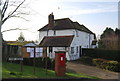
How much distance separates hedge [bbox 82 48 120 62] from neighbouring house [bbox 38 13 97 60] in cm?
213

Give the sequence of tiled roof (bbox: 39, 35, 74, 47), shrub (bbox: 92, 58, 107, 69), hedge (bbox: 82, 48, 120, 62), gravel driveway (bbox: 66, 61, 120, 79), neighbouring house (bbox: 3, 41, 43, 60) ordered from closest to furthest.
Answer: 1. neighbouring house (bbox: 3, 41, 43, 60)
2. gravel driveway (bbox: 66, 61, 120, 79)
3. shrub (bbox: 92, 58, 107, 69)
4. hedge (bbox: 82, 48, 120, 62)
5. tiled roof (bbox: 39, 35, 74, 47)

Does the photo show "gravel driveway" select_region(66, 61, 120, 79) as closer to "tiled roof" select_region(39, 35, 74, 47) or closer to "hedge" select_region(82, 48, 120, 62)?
"hedge" select_region(82, 48, 120, 62)

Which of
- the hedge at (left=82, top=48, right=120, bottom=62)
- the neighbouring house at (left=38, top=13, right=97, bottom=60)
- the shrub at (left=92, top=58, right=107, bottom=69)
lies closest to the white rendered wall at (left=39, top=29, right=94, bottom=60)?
the neighbouring house at (left=38, top=13, right=97, bottom=60)

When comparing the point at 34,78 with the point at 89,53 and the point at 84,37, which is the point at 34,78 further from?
the point at 84,37

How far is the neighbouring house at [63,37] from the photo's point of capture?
103 feet

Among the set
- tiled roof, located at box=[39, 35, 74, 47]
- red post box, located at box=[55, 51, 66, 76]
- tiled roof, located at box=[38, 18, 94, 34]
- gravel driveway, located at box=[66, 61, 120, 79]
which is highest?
tiled roof, located at box=[38, 18, 94, 34]

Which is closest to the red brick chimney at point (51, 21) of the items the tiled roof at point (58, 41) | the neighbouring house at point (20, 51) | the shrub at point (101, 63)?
the tiled roof at point (58, 41)

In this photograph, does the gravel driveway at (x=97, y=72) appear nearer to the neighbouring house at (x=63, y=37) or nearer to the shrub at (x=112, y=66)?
the shrub at (x=112, y=66)

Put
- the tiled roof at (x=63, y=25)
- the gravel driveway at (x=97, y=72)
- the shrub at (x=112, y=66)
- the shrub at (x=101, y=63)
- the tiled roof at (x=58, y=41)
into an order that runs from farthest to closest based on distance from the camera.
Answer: the tiled roof at (x=63, y=25)
the tiled roof at (x=58, y=41)
the shrub at (x=101, y=63)
the shrub at (x=112, y=66)
the gravel driveway at (x=97, y=72)

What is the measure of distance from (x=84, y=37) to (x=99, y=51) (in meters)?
6.82

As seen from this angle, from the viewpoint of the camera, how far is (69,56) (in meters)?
31.0

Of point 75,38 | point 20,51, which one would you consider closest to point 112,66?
point 20,51

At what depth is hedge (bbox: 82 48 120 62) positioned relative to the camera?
29.1 meters

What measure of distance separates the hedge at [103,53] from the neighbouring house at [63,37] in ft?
6.99
